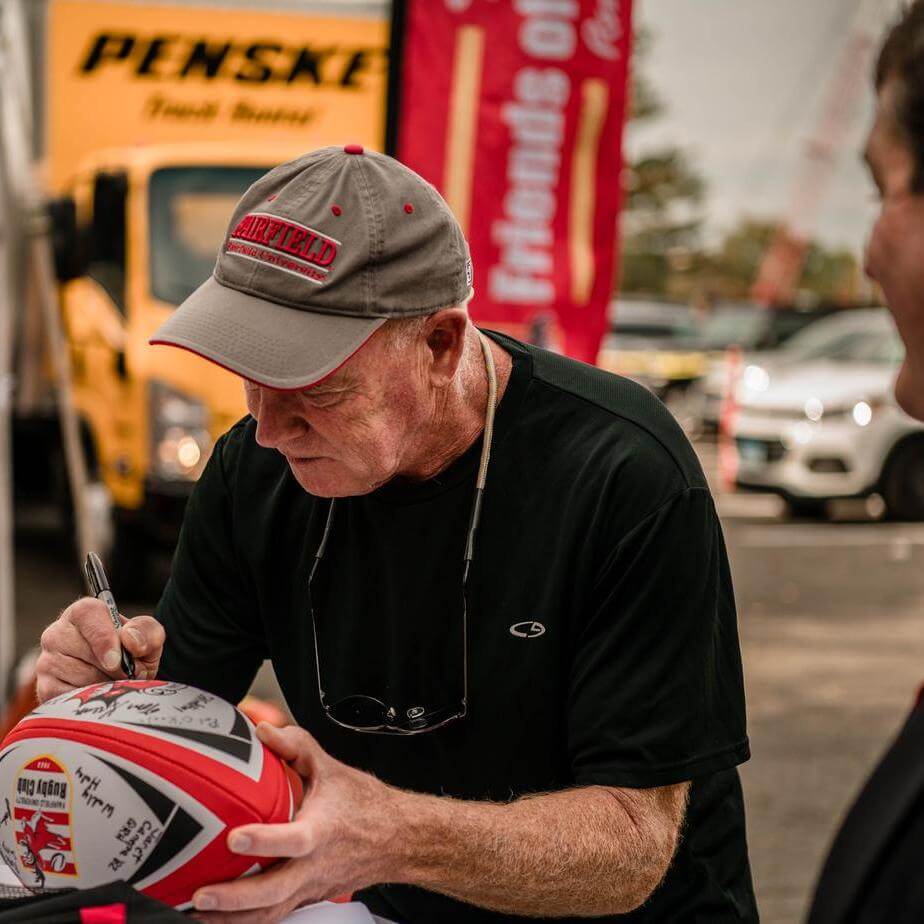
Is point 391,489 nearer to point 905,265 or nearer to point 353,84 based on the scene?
point 905,265

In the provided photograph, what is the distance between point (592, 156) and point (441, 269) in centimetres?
460

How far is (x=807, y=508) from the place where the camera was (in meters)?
12.1

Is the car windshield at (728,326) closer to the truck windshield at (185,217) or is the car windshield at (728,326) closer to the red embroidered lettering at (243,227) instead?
the truck windshield at (185,217)

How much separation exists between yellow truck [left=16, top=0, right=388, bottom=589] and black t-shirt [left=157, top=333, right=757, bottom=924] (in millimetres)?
5428

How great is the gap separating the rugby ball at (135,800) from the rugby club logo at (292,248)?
62 cm

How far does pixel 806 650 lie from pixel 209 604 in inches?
228

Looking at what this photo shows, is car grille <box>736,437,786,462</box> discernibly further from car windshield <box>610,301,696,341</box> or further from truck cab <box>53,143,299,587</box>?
car windshield <box>610,301,696,341</box>

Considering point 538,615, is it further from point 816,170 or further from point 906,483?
point 816,170

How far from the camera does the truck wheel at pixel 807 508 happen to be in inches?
464

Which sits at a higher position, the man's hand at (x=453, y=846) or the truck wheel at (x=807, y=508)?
the man's hand at (x=453, y=846)

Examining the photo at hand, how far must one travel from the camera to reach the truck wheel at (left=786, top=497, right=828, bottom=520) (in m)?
11.8

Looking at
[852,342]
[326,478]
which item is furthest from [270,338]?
[852,342]

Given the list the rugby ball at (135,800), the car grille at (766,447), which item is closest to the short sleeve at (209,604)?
the rugby ball at (135,800)

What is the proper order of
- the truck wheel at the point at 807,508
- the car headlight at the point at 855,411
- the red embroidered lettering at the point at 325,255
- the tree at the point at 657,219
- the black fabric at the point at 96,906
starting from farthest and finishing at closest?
the tree at the point at 657,219 → the truck wheel at the point at 807,508 → the car headlight at the point at 855,411 → the red embroidered lettering at the point at 325,255 → the black fabric at the point at 96,906
